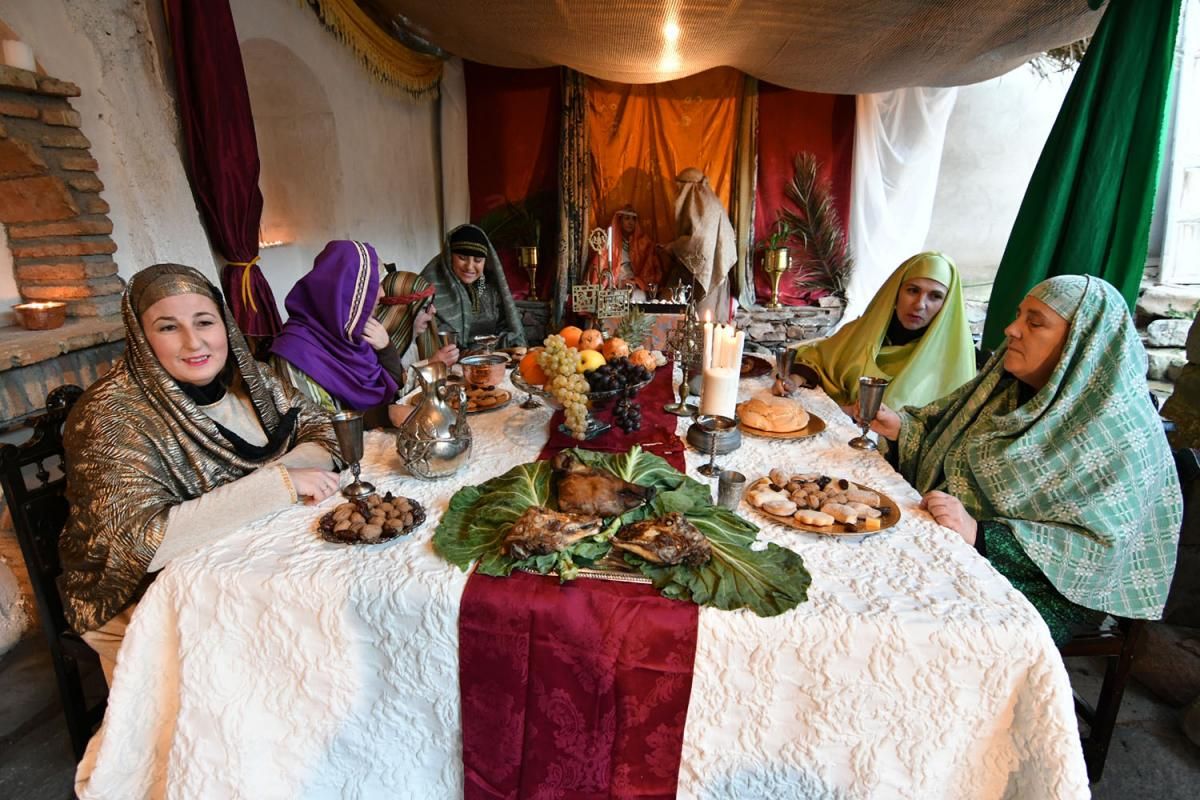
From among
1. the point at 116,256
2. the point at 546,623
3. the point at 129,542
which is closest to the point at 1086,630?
the point at 546,623

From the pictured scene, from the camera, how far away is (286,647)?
125cm

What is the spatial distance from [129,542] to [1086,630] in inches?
102

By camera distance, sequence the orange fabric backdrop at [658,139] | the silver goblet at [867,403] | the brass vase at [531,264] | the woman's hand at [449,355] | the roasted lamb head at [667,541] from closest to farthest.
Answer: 1. the roasted lamb head at [667,541]
2. the silver goblet at [867,403]
3. the woman's hand at [449,355]
4. the orange fabric backdrop at [658,139]
5. the brass vase at [531,264]

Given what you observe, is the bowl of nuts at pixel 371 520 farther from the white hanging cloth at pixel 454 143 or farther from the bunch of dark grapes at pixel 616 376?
the white hanging cloth at pixel 454 143

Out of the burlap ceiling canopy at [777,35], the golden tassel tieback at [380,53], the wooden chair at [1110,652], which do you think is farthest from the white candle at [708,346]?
the golden tassel tieback at [380,53]

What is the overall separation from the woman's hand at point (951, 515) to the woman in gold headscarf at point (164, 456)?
1.55 m

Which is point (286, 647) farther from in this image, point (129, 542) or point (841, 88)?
point (841, 88)

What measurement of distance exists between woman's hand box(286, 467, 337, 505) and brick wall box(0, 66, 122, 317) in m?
2.14

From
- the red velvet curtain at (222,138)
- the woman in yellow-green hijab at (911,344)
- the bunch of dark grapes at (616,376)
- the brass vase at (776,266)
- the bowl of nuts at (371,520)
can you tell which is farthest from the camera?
the brass vase at (776,266)

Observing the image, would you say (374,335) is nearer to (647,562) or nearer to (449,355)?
(449,355)

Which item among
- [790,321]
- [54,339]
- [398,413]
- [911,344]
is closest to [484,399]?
[398,413]

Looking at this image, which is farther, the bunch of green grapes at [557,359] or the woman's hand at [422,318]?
the woman's hand at [422,318]

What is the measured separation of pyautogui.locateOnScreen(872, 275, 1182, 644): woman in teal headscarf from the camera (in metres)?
1.52

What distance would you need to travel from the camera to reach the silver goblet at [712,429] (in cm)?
168
